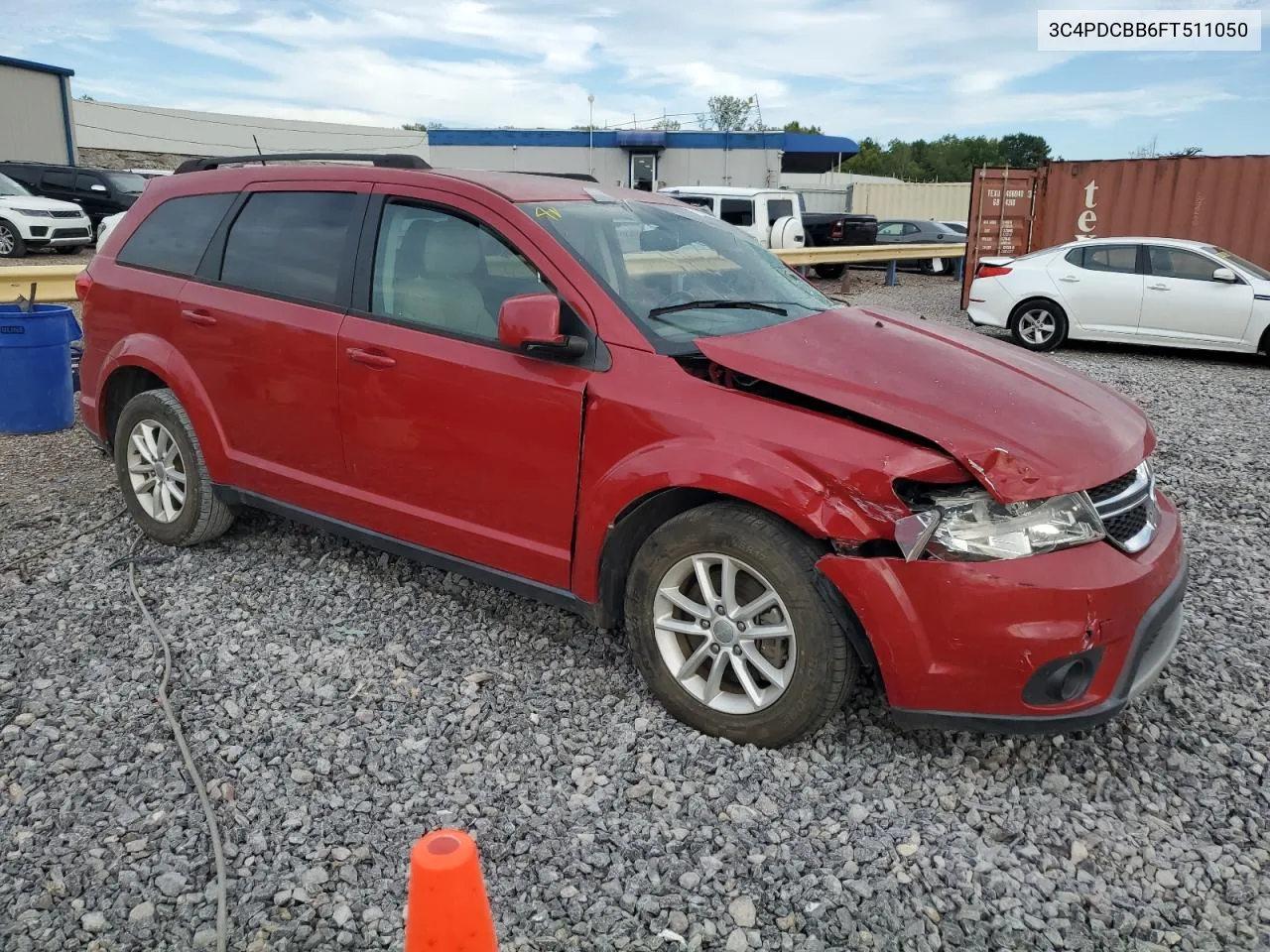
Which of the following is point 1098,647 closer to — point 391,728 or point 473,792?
point 473,792

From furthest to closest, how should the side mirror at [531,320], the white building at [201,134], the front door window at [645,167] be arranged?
1. the white building at [201,134]
2. the front door window at [645,167]
3. the side mirror at [531,320]

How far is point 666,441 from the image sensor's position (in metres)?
3.13

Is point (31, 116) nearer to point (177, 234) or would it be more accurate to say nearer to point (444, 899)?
point (177, 234)

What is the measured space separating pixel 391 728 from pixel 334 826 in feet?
1.75

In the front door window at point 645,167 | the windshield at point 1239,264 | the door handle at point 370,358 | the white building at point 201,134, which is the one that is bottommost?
the door handle at point 370,358

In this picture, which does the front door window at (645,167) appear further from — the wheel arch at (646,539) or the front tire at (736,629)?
the front tire at (736,629)

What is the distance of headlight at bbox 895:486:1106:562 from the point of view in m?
2.77

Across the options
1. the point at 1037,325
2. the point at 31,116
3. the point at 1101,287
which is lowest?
the point at 1037,325

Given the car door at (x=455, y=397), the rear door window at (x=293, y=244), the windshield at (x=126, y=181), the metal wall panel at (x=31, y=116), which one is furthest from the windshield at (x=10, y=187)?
the car door at (x=455, y=397)

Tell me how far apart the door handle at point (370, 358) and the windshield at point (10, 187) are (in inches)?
758

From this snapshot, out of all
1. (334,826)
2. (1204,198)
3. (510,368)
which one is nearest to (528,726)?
(334,826)

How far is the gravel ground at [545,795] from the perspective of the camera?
2479 millimetres

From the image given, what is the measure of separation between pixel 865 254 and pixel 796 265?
1764 mm

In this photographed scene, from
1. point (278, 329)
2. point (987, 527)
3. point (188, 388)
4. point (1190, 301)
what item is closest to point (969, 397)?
point (987, 527)
